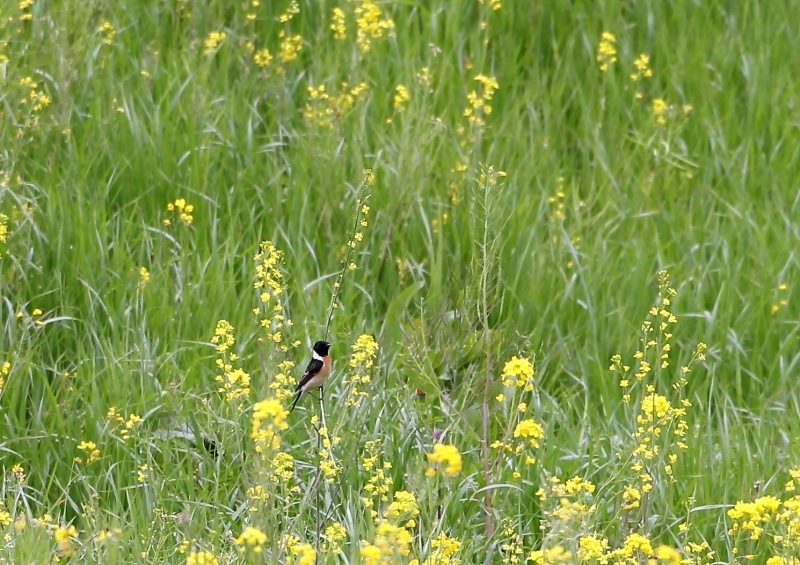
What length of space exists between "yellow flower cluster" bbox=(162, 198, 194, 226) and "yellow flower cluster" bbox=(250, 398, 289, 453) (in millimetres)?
2334

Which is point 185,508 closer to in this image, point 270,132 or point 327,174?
point 327,174

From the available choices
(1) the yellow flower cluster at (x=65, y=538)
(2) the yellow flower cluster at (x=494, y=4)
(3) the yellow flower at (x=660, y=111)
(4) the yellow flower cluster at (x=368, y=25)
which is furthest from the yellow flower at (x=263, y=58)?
(1) the yellow flower cluster at (x=65, y=538)

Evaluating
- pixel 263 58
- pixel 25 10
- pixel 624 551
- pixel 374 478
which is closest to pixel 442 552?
pixel 374 478

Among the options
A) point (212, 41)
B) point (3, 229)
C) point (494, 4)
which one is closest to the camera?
point (3, 229)

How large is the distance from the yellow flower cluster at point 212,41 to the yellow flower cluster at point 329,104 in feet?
1.79

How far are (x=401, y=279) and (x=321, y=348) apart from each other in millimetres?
1177

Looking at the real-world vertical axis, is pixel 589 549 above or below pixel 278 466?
below

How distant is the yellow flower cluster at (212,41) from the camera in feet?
20.4

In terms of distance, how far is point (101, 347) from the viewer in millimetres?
4781

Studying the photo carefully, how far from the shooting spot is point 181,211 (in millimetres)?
5371

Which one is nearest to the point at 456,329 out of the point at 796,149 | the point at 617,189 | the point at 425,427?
the point at 425,427

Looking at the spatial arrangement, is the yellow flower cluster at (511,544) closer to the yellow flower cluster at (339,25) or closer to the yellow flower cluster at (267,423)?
the yellow flower cluster at (267,423)

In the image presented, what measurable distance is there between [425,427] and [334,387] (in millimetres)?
522

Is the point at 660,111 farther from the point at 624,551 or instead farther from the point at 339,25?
the point at 624,551
